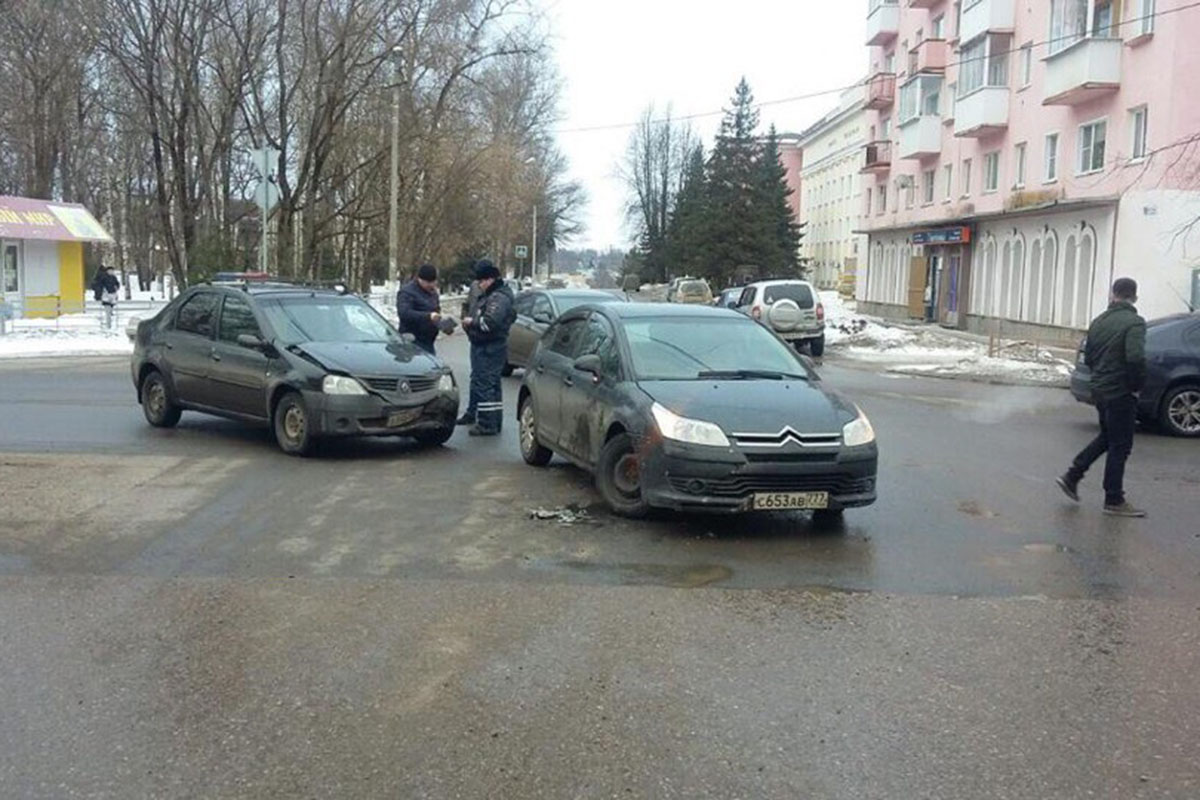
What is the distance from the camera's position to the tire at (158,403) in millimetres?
12469

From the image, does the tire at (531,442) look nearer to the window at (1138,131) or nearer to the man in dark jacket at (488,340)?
the man in dark jacket at (488,340)

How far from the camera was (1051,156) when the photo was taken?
32375 millimetres

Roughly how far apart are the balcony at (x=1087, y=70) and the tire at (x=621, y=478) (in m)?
24.0

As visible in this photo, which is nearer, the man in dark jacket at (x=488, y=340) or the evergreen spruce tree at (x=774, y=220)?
the man in dark jacket at (x=488, y=340)

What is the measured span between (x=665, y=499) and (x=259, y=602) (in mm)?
2703

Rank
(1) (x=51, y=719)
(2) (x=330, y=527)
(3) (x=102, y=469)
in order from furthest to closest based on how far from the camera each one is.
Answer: (3) (x=102, y=469) < (2) (x=330, y=527) < (1) (x=51, y=719)

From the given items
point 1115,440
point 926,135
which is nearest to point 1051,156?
point 926,135

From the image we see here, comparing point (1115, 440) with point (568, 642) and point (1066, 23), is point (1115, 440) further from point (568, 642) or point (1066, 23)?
point (1066, 23)

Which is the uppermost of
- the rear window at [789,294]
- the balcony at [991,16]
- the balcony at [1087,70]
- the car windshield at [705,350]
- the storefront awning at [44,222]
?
the balcony at [991,16]

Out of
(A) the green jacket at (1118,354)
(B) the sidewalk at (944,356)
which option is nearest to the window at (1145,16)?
(B) the sidewalk at (944,356)

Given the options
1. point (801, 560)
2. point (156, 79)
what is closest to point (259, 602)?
point (801, 560)

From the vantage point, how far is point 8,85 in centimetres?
4162

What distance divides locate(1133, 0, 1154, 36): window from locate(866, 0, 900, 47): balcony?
21271 mm

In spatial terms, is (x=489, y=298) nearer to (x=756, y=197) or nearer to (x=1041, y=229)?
(x=1041, y=229)
